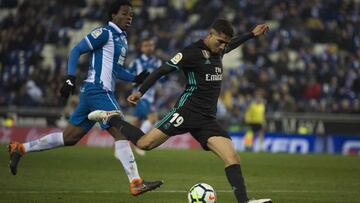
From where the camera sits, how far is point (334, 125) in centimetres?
2619

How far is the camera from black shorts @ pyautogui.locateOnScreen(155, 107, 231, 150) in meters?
9.41

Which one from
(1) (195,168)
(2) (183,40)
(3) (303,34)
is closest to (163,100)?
(2) (183,40)

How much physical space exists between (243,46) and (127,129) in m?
21.1

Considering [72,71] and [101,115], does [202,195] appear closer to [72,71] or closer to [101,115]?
[101,115]

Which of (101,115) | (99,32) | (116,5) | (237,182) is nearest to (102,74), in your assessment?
(99,32)

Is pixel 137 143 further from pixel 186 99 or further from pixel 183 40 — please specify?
pixel 183 40

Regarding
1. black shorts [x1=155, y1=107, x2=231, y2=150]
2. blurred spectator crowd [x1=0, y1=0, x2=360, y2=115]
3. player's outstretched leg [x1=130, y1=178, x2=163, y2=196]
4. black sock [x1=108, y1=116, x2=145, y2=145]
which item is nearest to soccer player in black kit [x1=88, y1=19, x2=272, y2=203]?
black shorts [x1=155, y1=107, x2=231, y2=150]

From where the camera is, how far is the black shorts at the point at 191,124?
9414mm

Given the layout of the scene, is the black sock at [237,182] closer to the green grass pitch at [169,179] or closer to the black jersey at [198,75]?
the black jersey at [198,75]

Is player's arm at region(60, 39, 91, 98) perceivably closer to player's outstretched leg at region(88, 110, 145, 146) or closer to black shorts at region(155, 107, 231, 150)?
player's outstretched leg at region(88, 110, 145, 146)

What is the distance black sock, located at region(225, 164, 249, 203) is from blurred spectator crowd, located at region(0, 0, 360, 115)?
1817 centimetres

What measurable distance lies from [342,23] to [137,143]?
2144 cm

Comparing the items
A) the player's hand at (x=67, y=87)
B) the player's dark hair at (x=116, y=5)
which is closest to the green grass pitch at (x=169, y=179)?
the player's hand at (x=67, y=87)

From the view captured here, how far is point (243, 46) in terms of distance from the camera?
30.8m
